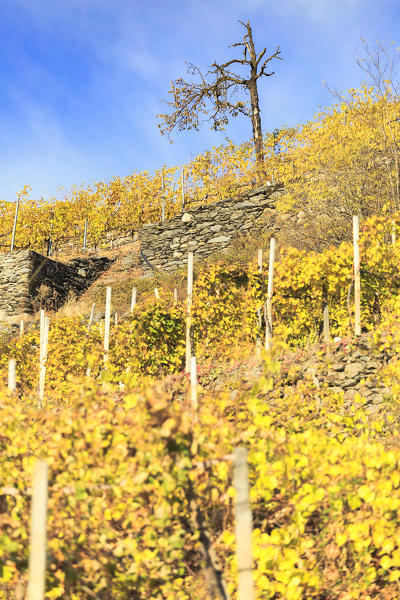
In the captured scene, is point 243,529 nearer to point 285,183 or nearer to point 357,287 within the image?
point 357,287

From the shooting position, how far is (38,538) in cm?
210

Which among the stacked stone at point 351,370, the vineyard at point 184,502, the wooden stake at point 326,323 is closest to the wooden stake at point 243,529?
the vineyard at point 184,502

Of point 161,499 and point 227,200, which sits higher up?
point 227,200

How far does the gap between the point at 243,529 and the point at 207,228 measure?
16.4 metres

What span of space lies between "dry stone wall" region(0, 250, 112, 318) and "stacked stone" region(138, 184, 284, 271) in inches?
129

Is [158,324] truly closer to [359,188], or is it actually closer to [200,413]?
[359,188]

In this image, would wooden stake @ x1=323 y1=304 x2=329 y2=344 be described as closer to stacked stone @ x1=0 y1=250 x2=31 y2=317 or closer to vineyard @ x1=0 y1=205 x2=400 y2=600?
vineyard @ x1=0 y1=205 x2=400 y2=600

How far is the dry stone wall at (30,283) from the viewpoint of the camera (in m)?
16.8

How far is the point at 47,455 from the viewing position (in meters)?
2.70

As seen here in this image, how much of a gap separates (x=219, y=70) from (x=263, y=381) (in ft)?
65.9

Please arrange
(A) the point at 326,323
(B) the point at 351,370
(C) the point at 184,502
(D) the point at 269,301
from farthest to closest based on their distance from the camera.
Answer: (D) the point at 269,301 < (A) the point at 326,323 < (B) the point at 351,370 < (C) the point at 184,502

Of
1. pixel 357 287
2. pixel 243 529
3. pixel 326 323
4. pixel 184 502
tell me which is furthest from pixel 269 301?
pixel 243 529

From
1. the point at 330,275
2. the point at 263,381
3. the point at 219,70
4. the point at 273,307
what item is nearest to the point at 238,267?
the point at 273,307

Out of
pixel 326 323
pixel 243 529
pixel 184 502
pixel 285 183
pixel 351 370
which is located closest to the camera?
pixel 243 529
